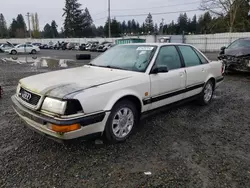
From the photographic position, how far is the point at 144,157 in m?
2.94

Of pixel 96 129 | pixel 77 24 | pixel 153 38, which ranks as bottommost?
pixel 96 129

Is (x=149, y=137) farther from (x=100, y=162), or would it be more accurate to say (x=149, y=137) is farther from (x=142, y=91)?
(x=100, y=162)

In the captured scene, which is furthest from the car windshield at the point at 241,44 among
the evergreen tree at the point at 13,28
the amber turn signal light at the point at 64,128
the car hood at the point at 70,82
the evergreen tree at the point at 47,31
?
the evergreen tree at the point at 47,31

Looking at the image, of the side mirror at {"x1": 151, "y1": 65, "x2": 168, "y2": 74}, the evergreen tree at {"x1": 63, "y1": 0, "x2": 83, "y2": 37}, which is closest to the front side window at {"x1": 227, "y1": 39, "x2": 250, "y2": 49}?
the side mirror at {"x1": 151, "y1": 65, "x2": 168, "y2": 74}

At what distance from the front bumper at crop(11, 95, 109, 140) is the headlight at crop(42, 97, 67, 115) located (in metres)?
0.10

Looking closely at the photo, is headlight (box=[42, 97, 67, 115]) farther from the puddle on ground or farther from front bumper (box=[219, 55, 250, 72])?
the puddle on ground

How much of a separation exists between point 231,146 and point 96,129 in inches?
81.4

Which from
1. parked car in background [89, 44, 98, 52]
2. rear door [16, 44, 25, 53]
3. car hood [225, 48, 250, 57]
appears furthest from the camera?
parked car in background [89, 44, 98, 52]

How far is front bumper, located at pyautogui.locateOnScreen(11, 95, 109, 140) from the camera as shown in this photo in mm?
2576

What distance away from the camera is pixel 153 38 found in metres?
32.3

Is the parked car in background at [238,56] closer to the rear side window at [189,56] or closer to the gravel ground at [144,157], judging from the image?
the rear side window at [189,56]

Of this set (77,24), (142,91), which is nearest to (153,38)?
(142,91)

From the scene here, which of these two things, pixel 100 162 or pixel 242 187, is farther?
pixel 100 162

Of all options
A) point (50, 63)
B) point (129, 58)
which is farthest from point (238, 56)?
point (50, 63)
